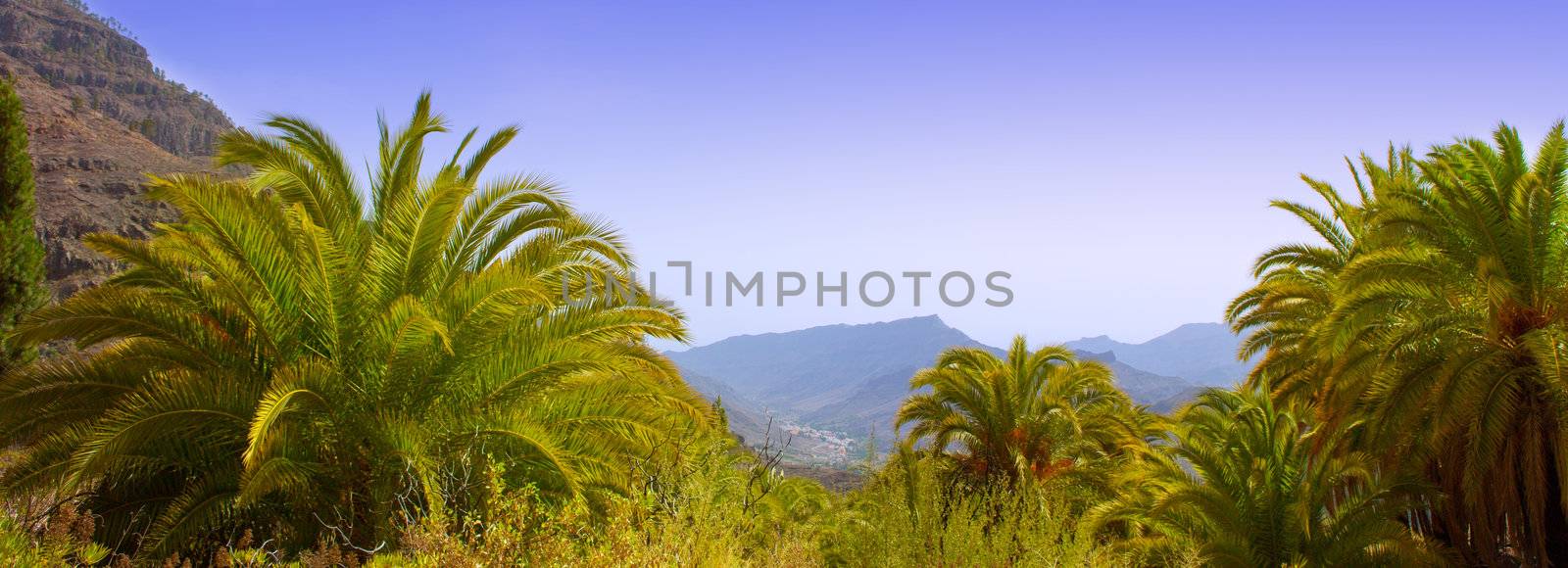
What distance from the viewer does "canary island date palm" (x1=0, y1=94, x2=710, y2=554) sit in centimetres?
710

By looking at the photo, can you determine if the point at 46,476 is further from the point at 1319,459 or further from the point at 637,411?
the point at 1319,459

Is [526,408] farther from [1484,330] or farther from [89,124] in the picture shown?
[89,124]

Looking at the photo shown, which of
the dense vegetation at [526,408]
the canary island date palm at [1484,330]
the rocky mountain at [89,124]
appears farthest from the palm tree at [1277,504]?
the rocky mountain at [89,124]

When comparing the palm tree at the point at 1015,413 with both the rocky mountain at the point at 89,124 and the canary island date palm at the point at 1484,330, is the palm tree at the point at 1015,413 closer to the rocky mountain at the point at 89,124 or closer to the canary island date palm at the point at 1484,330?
the canary island date palm at the point at 1484,330

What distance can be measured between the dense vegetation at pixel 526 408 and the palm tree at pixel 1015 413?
4.00 m

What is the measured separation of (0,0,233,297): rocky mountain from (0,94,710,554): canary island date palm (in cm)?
1444

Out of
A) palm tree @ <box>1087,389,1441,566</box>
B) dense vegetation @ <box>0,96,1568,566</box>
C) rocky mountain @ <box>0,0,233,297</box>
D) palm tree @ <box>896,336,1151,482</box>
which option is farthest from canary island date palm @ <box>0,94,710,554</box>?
rocky mountain @ <box>0,0,233,297</box>

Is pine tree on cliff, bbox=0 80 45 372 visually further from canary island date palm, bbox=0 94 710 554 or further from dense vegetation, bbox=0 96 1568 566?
canary island date palm, bbox=0 94 710 554

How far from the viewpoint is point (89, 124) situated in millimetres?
77938

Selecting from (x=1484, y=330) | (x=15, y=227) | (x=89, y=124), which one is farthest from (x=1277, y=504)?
(x=89, y=124)

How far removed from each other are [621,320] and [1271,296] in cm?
1206

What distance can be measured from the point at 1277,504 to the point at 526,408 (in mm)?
10980

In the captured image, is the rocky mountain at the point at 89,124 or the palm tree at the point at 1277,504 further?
the rocky mountain at the point at 89,124

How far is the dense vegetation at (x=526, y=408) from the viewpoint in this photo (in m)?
6.93
